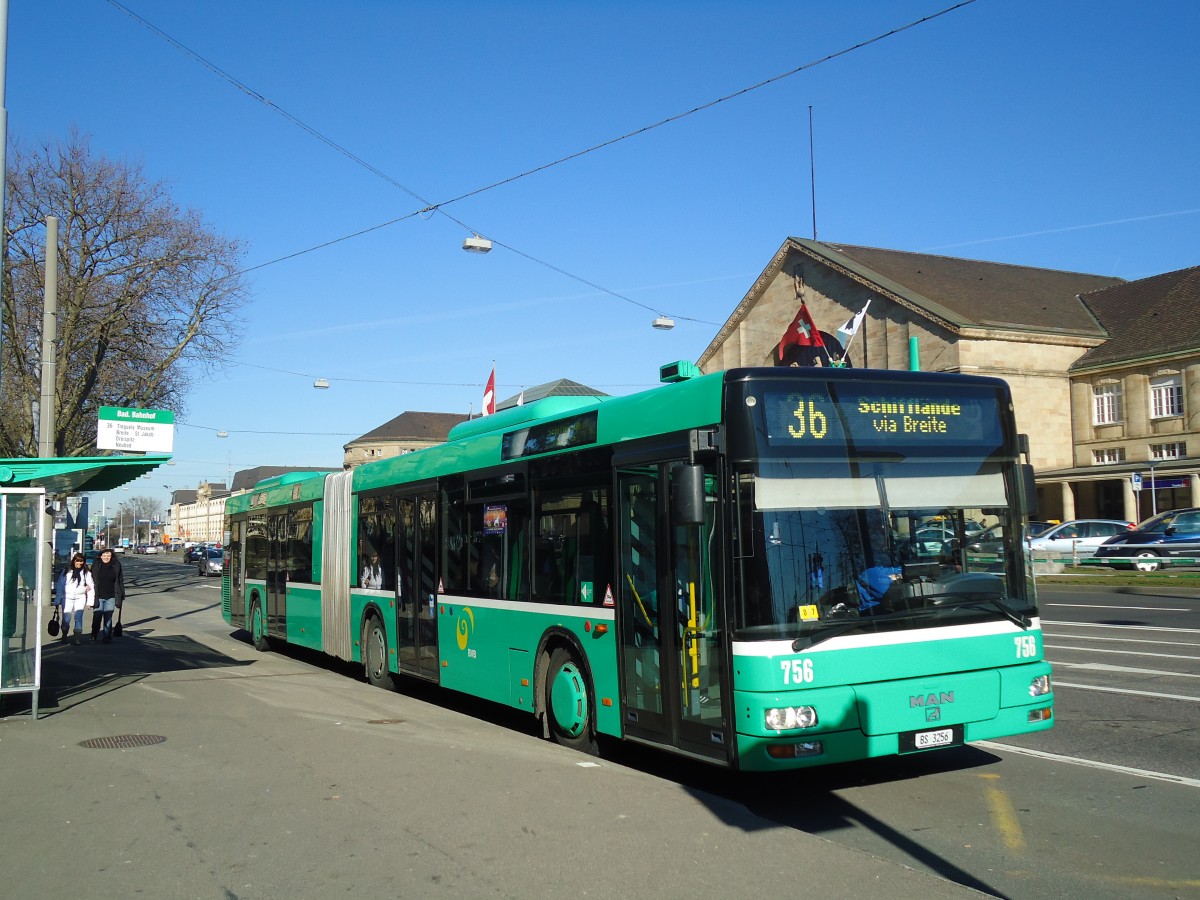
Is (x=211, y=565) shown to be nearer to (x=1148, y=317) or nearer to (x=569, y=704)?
(x=1148, y=317)

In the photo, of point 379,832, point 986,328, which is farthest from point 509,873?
point 986,328

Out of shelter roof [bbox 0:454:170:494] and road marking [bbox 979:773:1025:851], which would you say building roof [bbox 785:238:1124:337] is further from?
road marking [bbox 979:773:1025:851]

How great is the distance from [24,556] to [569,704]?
5.98 m

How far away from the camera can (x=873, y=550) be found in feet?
→ 23.5

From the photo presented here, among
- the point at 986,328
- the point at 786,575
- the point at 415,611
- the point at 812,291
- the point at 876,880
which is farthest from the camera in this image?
the point at 812,291

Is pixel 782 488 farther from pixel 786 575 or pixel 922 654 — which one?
pixel 922 654

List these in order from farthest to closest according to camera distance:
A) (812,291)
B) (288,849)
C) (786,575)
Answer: (812,291) → (786,575) → (288,849)

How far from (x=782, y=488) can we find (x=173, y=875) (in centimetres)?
406

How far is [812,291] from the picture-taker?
6269 cm

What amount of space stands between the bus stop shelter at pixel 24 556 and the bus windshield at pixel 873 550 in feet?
21.9

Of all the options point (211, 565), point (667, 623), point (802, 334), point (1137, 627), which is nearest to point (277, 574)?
→ point (667, 623)

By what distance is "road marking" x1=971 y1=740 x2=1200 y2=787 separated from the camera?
25.1 ft

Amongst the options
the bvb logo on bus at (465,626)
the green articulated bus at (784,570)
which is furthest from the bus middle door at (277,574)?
the green articulated bus at (784,570)

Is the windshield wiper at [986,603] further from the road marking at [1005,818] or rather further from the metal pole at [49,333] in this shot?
Answer: the metal pole at [49,333]
